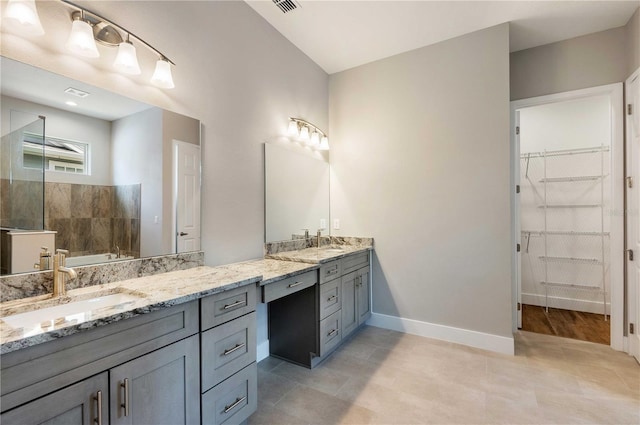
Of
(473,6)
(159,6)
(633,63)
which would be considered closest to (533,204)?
(633,63)

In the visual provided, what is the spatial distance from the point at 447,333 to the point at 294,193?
2.11 m

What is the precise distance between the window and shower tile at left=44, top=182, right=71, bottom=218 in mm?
81

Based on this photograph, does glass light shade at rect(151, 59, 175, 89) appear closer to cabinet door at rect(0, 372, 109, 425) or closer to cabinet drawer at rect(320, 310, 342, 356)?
cabinet door at rect(0, 372, 109, 425)

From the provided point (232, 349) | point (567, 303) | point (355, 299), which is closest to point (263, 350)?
point (355, 299)

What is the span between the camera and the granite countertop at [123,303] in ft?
2.95

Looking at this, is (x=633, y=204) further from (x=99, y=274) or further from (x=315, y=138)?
(x=99, y=274)

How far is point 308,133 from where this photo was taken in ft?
10.5

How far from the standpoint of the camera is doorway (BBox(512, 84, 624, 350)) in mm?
3582

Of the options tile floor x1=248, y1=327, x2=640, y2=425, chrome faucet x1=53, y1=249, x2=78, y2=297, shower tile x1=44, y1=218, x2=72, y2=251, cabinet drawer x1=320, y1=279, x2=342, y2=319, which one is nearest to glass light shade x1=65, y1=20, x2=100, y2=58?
shower tile x1=44, y1=218, x2=72, y2=251

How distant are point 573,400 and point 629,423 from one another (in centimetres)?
27

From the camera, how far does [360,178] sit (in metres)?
3.43

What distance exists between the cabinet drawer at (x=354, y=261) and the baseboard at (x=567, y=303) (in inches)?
102

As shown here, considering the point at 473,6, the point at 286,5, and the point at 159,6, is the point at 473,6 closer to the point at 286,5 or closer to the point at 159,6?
the point at 286,5

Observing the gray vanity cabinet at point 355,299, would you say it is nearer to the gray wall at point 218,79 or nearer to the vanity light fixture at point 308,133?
the gray wall at point 218,79
